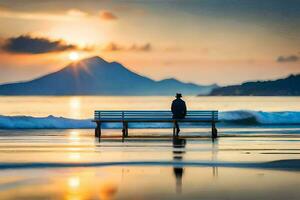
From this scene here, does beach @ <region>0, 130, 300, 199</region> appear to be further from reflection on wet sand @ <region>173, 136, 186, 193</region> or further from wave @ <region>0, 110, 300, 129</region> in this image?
wave @ <region>0, 110, 300, 129</region>

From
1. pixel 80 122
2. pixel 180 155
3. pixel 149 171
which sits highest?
pixel 80 122

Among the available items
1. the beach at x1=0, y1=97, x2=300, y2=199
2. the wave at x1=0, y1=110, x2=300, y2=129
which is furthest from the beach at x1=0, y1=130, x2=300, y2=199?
the wave at x1=0, y1=110, x2=300, y2=129

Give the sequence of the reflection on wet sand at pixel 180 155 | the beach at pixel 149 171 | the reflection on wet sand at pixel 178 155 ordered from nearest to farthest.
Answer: the beach at pixel 149 171
the reflection on wet sand at pixel 178 155
the reflection on wet sand at pixel 180 155

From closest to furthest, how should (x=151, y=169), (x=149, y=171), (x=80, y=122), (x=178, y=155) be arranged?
1. (x=149, y=171)
2. (x=151, y=169)
3. (x=178, y=155)
4. (x=80, y=122)

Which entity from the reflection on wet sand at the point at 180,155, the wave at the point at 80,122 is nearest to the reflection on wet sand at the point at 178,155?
the reflection on wet sand at the point at 180,155

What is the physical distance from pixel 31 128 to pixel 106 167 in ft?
118

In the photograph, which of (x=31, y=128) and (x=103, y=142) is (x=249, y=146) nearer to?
(x=103, y=142)

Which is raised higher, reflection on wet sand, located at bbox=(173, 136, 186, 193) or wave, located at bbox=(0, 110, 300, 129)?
wave, located at bbox=(0, 110, 300, 129)

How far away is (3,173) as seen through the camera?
83.4 feet

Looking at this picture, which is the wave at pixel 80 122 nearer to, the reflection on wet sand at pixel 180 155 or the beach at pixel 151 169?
the reflection on wet sand at pixel 180 155

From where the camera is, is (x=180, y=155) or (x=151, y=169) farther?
(x=180, y=155)

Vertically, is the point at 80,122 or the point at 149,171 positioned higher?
the point at 80,122

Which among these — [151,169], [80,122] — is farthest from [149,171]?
[80,122]

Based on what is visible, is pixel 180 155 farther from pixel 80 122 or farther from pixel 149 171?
pixel 80 122
